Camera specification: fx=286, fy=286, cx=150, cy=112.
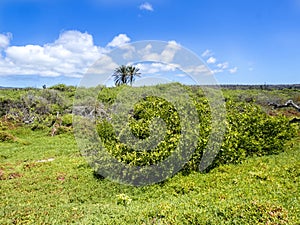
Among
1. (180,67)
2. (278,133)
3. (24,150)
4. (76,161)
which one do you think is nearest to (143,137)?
(180,67)

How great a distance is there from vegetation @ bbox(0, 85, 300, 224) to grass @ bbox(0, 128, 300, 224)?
2cm

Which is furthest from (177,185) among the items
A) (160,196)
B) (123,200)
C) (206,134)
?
(206,134)

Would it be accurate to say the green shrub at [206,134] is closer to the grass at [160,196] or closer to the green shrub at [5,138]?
the grass at [160,196]

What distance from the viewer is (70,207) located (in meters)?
6.32

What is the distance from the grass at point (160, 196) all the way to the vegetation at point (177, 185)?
2cm

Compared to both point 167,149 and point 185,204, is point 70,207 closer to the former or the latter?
point 185,204

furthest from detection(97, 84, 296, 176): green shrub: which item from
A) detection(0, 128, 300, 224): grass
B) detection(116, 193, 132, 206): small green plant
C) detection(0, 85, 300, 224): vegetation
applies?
detection(116, 193, 132, 206): small green plant

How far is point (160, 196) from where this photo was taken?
717 centimetres

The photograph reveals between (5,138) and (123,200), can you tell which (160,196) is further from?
(5,138)

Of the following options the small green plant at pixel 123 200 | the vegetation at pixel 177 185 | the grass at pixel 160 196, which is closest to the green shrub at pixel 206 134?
the vegetation at pixel 177 185

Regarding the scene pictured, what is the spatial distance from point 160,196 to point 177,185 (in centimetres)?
61

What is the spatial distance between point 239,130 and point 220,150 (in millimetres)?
1536

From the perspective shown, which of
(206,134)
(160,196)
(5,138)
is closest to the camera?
(160,196)

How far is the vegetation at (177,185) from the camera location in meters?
5.26
